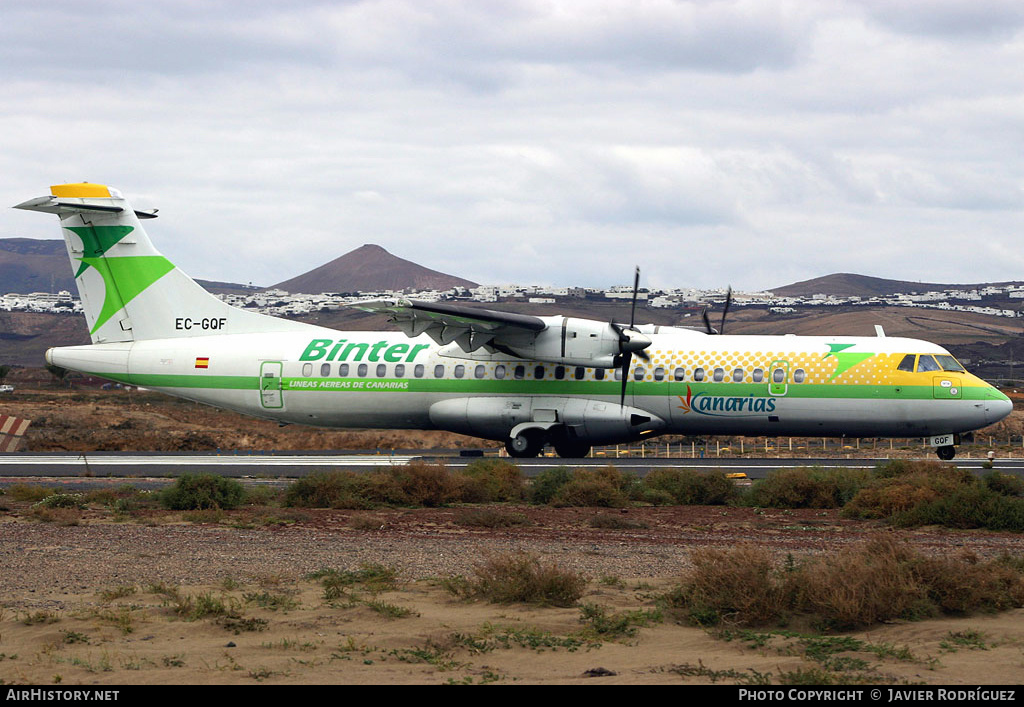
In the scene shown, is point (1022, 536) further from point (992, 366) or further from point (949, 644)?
point (992, 366)

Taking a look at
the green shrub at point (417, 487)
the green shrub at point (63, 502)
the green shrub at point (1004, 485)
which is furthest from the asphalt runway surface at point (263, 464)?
the green shrub at point (1004, 485)

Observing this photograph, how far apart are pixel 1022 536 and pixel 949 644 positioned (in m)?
7.32

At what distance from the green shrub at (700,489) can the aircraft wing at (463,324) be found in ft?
24.2

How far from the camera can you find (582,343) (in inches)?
1053

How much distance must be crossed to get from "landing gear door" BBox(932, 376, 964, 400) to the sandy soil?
11650mm

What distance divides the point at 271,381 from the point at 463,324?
19.4ft

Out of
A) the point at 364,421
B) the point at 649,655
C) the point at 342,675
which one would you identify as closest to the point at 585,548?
the point at 649,655

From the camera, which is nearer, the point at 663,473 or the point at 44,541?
the point at 44,541

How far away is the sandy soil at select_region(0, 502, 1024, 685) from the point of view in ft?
25.7

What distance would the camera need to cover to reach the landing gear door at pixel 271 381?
28.8m

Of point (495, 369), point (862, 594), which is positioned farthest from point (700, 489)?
point (495, 369)

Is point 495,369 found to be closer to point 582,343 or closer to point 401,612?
point 582,343

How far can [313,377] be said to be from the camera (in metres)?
28.8

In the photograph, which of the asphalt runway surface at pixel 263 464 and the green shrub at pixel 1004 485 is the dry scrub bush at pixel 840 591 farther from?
the asphalt runway surface at pixel 263 464
